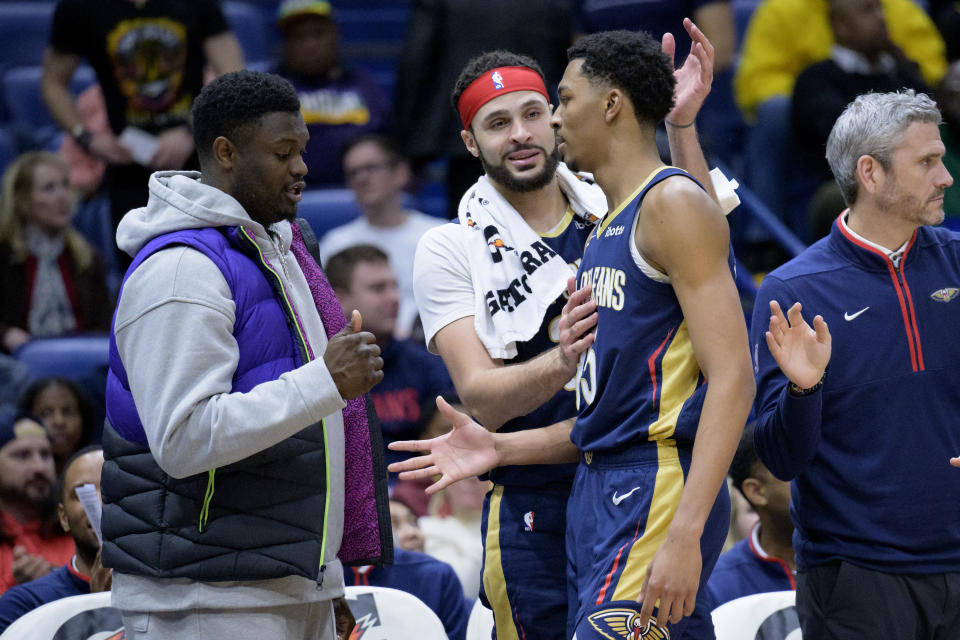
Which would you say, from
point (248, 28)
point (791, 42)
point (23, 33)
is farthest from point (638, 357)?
point (23, 33)

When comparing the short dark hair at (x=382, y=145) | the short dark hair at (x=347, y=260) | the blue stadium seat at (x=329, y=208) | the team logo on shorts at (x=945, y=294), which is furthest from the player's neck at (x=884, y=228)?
the blue stadium seat at (x=329, y=208)

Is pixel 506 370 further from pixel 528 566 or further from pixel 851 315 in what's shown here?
pixel 851 315

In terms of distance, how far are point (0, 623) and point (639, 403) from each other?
104 inches

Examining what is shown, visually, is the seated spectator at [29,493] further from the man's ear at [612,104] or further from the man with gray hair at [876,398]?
the man's ear at [612,104]

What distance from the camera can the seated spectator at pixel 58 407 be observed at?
600cm

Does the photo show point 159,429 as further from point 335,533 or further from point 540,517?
point 540,517

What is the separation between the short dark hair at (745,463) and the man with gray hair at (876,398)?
1076mm

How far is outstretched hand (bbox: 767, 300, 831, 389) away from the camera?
309 cm

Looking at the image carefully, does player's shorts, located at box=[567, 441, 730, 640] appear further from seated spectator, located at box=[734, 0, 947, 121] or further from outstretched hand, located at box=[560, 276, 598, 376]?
seated spectator, located at box=[734, 0, 947, 121]

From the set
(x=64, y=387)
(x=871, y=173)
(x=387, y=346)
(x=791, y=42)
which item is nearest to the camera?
(x=871, y=173)

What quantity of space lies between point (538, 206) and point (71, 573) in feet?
7.45

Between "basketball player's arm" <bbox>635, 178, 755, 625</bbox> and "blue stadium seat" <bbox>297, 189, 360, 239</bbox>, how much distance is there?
4.88 meters

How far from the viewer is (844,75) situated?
7.26m

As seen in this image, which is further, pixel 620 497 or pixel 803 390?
pixel 803 390
